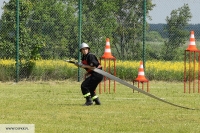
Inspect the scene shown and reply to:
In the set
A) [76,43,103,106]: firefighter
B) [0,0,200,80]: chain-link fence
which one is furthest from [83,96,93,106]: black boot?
[0,0,200,80]: chain-link fence

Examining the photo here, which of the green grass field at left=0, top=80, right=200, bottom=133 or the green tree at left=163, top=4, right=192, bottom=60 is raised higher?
the green tree at left=163, top=4, right=192, bottom=60

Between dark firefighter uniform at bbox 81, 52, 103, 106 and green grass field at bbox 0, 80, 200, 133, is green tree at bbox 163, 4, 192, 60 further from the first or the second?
dark firefighter uniform at bbox 81, 52, 103, 106

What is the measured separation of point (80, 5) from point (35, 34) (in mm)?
1989

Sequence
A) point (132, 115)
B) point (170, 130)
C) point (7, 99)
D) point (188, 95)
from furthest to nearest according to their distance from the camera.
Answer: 1. point (188, 95)
2. point (7, 99)
3. point (132, 115)
4. point (170, 130)

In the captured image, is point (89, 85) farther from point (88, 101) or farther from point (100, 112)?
point (100, 112)

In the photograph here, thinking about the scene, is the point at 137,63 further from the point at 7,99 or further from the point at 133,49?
the point at 7,99

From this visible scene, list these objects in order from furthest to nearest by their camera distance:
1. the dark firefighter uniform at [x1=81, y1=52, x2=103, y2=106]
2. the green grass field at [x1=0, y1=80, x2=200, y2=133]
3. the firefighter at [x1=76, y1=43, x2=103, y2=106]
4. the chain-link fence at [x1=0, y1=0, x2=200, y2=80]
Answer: the chain-link fence at [x1=0, y1=0, x2=200, y2=80], the dark firefighter uniform at [x1=81, y1=52, x2=103, y2=106], the firefighter at [x1=76, y1=43, x2=103, y2=106], the green grass field at [x1=0, y1=80, x2=200, y2=133]

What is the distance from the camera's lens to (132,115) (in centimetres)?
1402

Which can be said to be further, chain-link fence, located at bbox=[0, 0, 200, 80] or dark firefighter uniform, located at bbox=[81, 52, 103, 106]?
chain-link fence, located at bbox=[0, 0, 200, 80]

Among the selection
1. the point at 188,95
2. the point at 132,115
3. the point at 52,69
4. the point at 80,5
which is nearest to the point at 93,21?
the point at 80,5

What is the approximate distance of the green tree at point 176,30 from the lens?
26938mm

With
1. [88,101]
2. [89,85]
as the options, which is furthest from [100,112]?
[89,85]

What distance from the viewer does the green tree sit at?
1061 inches

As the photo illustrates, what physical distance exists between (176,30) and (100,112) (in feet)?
42.3
